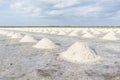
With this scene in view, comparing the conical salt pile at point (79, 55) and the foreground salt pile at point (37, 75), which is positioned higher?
the conical salt pile at point (79, 55)

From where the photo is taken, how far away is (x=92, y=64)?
9.45 metres

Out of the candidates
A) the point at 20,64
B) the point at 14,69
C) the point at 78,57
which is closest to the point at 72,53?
the point at 78,57

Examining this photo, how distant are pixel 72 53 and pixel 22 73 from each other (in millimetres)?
3630

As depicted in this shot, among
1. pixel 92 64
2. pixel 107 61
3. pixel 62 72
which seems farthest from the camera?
pixel 107 61

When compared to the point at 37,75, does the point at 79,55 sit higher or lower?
higher

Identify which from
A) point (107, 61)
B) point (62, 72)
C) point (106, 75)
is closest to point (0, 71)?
point (62, 72)

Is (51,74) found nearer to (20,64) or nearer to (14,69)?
(14,69)

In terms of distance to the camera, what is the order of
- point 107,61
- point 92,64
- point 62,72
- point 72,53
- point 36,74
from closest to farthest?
point 36,74, point 62,72, point 92,64, point 107,61, point 72,53

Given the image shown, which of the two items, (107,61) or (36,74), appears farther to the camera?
(107,61)

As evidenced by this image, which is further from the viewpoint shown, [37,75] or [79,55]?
[79,55]

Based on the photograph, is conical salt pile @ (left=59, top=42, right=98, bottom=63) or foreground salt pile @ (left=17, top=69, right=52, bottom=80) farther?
conical salt pile @ (left=59, top=42, right=98, bottom=63)

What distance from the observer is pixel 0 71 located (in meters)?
8.16

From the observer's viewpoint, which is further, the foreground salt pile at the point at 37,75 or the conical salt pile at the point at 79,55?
the conical salt pile at the point at 79,55

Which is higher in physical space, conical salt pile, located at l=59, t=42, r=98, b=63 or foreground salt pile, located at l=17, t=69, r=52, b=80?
conical salt pile, located at l=59, t=42, r=98, b=63
